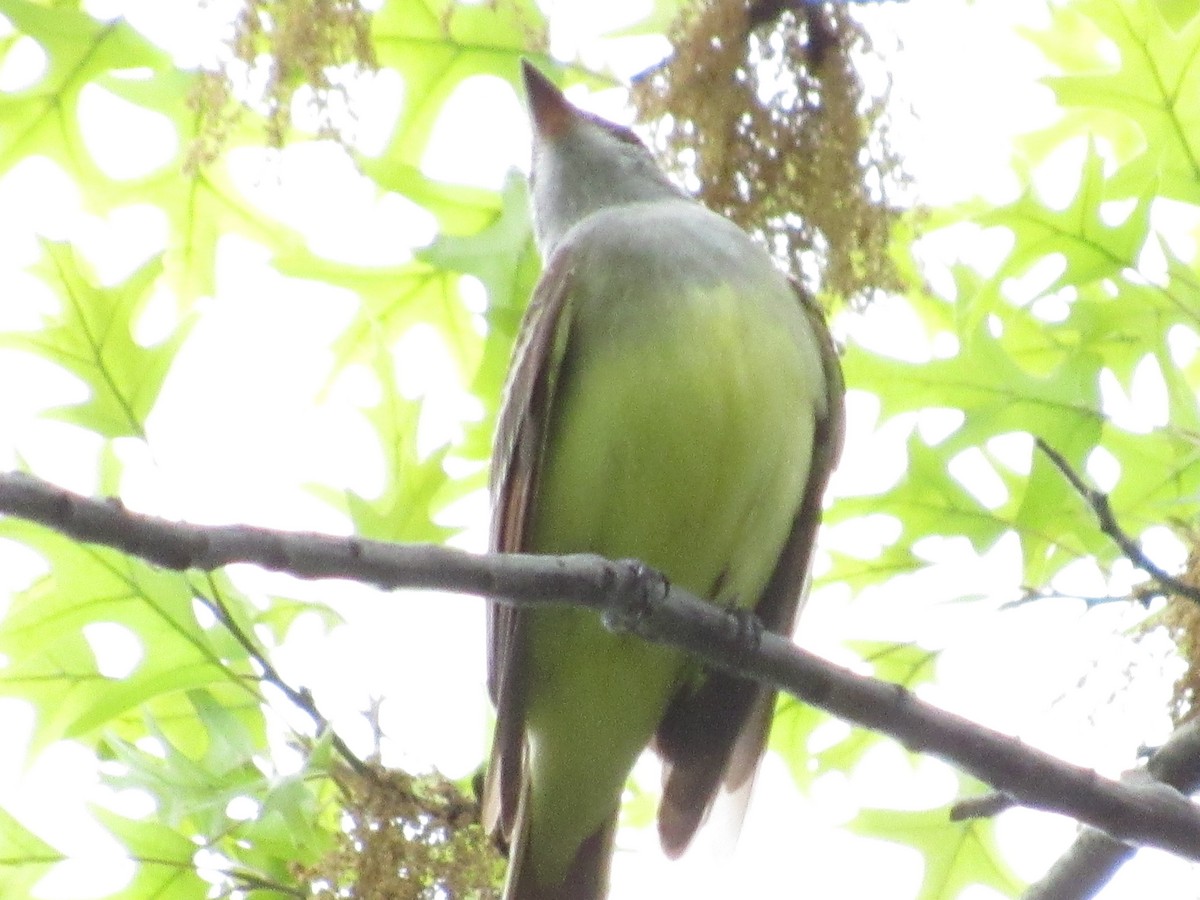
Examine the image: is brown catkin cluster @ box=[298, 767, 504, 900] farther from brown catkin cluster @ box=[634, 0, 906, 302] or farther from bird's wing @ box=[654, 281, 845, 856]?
brown catkin cluster @ box=[634, 0, 906, 302]

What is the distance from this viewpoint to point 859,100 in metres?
3.86

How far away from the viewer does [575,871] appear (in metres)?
3.74

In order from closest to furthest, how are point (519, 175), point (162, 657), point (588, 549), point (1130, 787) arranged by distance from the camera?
point (1130, 787) → point (588, 549) → point (162, 657) → point (519, 175)

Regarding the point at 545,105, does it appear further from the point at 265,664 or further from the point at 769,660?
the point at 769,660

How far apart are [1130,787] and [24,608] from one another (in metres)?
2.32

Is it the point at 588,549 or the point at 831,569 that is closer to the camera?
the point at 588,549

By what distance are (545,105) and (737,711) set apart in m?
1.53

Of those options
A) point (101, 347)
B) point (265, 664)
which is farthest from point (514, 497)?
point (101, 347)

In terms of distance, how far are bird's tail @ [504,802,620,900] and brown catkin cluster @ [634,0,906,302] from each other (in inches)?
48.5

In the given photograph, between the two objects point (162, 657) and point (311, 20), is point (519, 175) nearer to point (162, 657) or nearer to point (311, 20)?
point (311, 20)

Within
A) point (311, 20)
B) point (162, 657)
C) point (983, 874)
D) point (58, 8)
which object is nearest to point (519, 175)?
point (311, 20)

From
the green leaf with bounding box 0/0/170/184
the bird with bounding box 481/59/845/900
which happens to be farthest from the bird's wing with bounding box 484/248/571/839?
the green leaf with bounding box 0/0/170/184

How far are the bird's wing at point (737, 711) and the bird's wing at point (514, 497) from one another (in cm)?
42

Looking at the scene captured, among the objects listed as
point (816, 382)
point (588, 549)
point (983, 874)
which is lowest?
point (983, 874)
